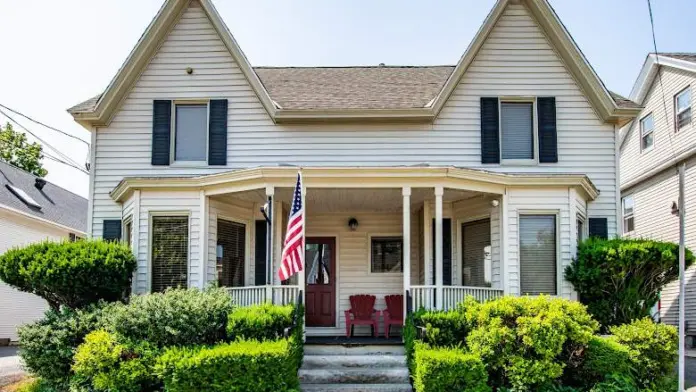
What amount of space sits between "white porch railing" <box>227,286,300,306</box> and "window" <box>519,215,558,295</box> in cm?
421

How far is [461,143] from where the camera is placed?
13742 millimetres

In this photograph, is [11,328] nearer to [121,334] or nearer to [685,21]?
[121,334]

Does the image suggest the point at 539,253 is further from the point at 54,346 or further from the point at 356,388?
the point at 54,346

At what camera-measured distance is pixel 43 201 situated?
24672 mm

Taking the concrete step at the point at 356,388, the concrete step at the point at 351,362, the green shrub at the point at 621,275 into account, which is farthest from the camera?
the green shrub at the point at 621,275

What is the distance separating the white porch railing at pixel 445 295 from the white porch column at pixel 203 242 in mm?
3743

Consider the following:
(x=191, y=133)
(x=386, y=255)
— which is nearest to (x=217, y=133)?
(x=191, y=133)

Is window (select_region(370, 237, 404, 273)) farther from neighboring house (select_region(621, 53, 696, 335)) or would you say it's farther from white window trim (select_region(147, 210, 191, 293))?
neighboring house (select_region(621, 53, 696, 335))

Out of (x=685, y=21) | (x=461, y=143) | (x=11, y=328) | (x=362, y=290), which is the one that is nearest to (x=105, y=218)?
(x=362, y=290)

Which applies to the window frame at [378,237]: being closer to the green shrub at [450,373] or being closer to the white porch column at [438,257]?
the white porch column at [438,257]

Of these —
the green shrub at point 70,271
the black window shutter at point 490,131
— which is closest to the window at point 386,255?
the black window shutter at point 490,131

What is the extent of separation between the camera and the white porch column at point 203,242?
1227 centimetres

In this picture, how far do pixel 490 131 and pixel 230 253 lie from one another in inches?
224

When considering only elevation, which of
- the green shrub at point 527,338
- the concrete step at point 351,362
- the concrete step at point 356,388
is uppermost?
the green shrub at point 527,338
